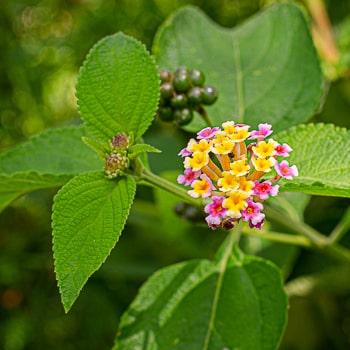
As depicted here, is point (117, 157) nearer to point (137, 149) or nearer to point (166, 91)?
point (137, 149)

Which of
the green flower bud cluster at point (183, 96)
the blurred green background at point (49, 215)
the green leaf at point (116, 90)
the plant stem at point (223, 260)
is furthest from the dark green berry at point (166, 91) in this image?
the blurred green background at point (49, 215)

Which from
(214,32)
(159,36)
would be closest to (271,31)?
(214,32)

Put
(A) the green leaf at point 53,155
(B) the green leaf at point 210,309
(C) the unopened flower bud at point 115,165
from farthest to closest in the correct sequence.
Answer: (A) the green leaf at point 53,155
(B) the green leaf at point 210,309
(C) the unopened flower bud at point 115,165

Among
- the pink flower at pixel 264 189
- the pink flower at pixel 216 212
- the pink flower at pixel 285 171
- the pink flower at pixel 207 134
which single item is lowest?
the pink flower at pixel 216 212

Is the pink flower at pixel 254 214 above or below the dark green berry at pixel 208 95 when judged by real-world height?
above

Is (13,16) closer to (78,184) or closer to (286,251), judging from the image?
(286,251)

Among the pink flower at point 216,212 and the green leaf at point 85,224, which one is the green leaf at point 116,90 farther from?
the pink flower at point 216,212

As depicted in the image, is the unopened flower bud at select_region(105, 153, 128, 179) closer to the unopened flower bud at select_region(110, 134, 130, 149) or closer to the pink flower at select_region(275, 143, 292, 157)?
the unopened flower bud at select_region(110, 134, 130, 149)

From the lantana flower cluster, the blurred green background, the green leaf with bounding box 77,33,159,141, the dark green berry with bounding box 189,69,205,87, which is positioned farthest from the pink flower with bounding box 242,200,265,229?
the blurred green background
